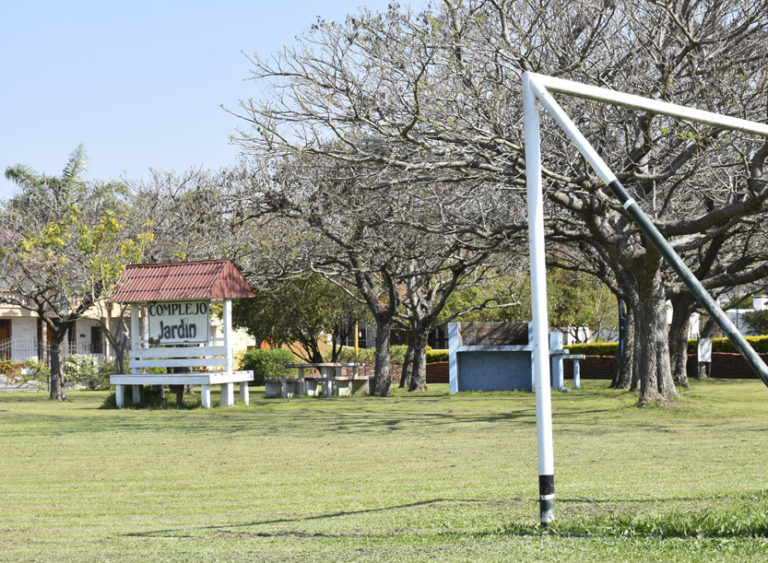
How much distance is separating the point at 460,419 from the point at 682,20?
8361 millimetres

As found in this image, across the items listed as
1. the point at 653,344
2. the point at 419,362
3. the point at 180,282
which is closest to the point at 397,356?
the point at 419,362

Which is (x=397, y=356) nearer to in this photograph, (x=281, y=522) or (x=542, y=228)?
(x=281, y=522)

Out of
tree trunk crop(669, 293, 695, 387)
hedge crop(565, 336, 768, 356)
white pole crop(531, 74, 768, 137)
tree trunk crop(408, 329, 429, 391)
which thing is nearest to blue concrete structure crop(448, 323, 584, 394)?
tree trunk crop(408, 329, 429, 391)

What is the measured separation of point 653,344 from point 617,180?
15.1 meters

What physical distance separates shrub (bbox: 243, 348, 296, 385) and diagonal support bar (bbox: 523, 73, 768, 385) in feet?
103

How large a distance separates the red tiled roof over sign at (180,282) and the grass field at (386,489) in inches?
236

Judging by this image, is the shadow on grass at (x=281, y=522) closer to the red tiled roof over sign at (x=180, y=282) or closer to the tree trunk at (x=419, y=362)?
the red tiled roof over sign at (x=180, y=282)

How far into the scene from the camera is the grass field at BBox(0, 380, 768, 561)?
20.5 ft

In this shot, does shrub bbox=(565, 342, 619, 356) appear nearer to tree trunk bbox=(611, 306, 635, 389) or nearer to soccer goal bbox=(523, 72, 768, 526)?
tree trunk bbox=(611, 306, 635, 389)

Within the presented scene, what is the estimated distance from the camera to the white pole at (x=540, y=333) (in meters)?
6.84

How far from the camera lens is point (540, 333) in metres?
6.96

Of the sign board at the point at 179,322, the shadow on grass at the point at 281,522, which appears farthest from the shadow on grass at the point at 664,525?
the sign board at the point at 179,322

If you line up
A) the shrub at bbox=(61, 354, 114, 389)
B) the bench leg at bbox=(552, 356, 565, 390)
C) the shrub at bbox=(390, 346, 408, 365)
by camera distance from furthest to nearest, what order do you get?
the shrub at bbox=(390, 346, 408, 365), the shrub at bbox=(61, 354, 114, 389), the bench leg at bbox=(552, 356, 565, 390)

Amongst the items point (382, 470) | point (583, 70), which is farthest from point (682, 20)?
point (382, 470)
